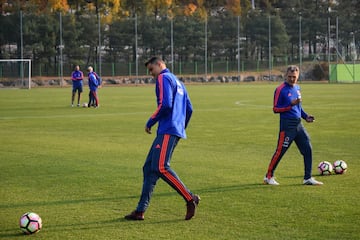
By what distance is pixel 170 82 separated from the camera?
890 centimetres

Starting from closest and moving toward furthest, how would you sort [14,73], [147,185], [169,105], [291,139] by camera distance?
[169,105], [147,185], [291,139], [14,73]

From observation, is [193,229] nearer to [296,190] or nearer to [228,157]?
[296,190]

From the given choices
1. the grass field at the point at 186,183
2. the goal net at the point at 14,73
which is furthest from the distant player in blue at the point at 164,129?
the goal net at the point at 14,73

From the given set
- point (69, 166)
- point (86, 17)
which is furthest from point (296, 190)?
point (86, 17)

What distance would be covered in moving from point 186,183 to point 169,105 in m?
3.28

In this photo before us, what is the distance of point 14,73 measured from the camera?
61406 mm

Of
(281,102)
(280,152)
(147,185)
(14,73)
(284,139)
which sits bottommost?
(147,185)

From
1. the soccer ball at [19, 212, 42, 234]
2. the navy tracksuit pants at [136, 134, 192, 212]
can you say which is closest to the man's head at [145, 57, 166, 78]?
the navy tracksuit pants at [136, 134, 192, 212]

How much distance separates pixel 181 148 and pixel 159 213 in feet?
24.4

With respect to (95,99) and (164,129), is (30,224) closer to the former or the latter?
(164,129)

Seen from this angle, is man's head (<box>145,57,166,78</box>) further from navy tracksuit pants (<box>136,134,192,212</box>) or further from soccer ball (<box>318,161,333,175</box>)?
soccer ball (<box>318,161,333,175</box>)

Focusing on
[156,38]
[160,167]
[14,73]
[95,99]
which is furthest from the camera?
[156,38]

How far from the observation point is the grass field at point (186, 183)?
865 cm

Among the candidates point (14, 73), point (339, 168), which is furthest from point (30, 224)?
point (14, 73)
